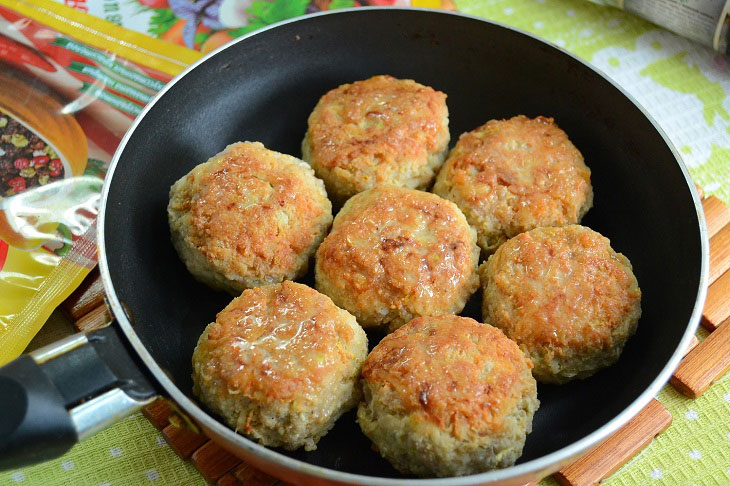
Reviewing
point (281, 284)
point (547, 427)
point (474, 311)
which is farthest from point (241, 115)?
point (547, 427)

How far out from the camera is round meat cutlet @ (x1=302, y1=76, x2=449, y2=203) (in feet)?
6.24

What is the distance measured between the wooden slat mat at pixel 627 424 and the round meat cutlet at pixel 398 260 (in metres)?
0.46

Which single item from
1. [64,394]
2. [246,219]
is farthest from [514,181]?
[64,394]

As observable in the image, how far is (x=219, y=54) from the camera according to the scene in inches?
82.4

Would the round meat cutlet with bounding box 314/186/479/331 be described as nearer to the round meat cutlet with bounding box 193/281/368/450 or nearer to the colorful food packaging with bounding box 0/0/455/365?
the round meat cutlet with bounding box 193/281/368/450

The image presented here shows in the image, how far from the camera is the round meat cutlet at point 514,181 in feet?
5.98

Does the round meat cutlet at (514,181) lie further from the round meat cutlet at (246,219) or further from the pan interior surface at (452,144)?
the round meat cutlet at (246,219)

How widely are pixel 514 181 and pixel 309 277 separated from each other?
2.03 ft

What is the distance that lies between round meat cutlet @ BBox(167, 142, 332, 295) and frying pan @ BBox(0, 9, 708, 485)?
4.6 inches

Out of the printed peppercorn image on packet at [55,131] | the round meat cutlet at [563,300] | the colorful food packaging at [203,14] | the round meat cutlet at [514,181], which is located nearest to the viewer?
the round meat cutlet at [563,300]

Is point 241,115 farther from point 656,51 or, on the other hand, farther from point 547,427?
point 656,51

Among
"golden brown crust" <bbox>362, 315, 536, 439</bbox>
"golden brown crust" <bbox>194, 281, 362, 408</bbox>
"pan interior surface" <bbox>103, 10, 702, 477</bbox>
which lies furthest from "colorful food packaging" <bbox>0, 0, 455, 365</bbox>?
"golden brown crust" <bbox>362, 315, 536, 439</bbox>

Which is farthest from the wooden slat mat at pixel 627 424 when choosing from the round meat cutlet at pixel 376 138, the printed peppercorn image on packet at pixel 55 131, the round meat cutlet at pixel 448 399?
the round meat cutlet at pixel 376 138

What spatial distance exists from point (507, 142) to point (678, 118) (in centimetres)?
89
